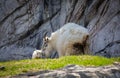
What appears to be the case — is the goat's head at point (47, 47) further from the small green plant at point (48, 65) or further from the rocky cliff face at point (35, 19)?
the small green plant at point (48, 65)

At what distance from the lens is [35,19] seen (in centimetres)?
3688

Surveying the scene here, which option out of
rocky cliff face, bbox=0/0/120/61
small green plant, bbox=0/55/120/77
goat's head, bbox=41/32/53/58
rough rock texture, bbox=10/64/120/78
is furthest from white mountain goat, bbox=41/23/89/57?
rocky cliff face, bbox=0/0/120/61

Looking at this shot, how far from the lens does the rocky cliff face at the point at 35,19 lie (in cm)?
2963

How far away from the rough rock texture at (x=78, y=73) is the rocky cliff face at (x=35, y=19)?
16321mm

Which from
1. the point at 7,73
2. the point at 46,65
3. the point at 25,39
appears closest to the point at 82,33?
the point at 46,65

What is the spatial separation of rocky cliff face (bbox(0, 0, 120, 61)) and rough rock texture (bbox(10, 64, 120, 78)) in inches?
643

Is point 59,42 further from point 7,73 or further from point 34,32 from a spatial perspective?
point 34,32

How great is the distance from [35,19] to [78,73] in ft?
87.1

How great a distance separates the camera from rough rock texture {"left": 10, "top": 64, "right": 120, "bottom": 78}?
10.6 metres

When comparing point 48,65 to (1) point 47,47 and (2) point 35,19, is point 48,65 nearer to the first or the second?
(1) point 47,47

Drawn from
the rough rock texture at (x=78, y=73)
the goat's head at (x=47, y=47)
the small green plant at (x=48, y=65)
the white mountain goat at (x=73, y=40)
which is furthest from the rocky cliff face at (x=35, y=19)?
the rough rock texture at (x=78, y=73)

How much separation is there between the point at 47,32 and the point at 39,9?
2.94 m

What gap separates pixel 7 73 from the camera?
12031 mm

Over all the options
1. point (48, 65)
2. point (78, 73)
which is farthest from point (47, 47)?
point (78, 73)
